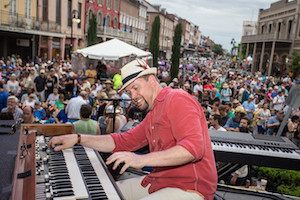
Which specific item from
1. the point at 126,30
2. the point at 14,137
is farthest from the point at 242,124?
the point at 126,30

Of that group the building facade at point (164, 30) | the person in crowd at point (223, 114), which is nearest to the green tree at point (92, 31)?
the person in crowd at point (223, 114)

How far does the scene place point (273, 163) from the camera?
506cm

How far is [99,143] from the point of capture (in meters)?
3.11

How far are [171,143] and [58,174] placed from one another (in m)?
0.89

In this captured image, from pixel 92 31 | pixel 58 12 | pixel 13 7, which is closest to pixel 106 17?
pixel 58 12

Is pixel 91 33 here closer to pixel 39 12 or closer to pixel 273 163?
pixel 39 12

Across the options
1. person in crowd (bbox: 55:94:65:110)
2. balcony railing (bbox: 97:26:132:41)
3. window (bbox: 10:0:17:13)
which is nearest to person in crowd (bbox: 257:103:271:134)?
person in crowd (bbox: 55:94:65:110)

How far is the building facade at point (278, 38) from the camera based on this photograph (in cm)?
3981

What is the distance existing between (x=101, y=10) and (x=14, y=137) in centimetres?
4312

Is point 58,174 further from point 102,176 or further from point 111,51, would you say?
point 111,51

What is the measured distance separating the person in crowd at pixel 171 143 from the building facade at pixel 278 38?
3899 cm

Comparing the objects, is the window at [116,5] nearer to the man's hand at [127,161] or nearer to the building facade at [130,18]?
the building facade at [130,18]

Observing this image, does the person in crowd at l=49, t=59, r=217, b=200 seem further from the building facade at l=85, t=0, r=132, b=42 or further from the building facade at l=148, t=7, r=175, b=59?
the building facade at l=148, t=7, r=175, b=59

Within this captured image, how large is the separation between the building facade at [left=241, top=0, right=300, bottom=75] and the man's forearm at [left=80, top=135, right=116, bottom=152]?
38.8 m
